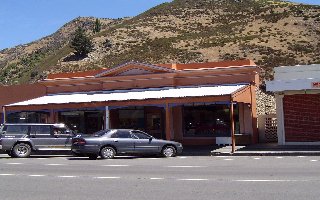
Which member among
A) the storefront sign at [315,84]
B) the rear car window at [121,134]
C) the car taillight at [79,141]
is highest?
the storefront sign at [315,84]

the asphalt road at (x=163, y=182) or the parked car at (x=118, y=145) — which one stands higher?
the parked car at (x=118, y=145)

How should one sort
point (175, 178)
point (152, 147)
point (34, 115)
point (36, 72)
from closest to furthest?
1. point (175, 178)
2. point (152, 147)
3. point (34, 115)
4. point (36, 72)

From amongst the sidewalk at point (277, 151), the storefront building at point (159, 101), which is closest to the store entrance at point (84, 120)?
the storefront building at point (159, 101)

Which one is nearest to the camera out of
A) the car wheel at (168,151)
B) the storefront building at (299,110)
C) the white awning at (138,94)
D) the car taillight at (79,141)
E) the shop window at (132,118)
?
the car taillight at (79,141)

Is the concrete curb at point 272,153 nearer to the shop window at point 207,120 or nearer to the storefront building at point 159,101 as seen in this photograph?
the storefront building at point 159,101

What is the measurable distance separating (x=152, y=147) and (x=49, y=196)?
1117 cm

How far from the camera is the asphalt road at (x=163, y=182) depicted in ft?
33.3

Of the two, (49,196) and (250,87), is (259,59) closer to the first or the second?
(250,87)

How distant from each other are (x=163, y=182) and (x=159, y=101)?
42.7ft

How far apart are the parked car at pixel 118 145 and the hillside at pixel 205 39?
39.7m

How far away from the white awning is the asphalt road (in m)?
9.23

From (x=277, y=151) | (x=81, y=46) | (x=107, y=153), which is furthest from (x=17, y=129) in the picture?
(x=81, y=46)

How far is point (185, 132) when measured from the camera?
28.9 metres

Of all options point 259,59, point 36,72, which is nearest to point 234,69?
point 259,59
